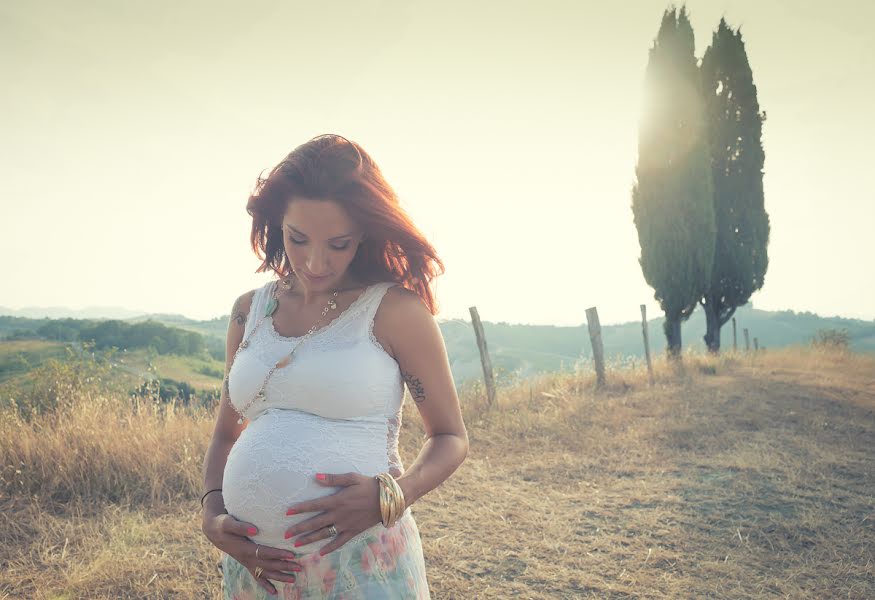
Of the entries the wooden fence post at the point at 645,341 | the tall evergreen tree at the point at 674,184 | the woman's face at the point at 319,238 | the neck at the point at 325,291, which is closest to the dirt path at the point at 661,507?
the neck at the point at 325,291

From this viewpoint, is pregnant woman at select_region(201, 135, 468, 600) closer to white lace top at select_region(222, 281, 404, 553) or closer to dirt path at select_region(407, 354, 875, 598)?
white lace top at select_region(222, 281, 404, 553)

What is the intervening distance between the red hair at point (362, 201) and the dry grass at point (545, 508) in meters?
2.48

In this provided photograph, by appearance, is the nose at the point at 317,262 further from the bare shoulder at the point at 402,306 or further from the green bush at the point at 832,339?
the green bush at the point at 832,339

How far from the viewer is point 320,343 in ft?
5.24

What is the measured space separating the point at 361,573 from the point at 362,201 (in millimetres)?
1029

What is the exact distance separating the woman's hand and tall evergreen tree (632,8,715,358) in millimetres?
15720

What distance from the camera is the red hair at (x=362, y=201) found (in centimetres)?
167

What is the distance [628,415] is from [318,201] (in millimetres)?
7721

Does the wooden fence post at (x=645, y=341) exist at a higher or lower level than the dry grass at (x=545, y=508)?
higher

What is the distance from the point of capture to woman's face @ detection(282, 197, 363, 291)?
1.66m

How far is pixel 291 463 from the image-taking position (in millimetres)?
1505

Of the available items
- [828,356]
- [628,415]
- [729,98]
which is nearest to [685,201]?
[729,98]

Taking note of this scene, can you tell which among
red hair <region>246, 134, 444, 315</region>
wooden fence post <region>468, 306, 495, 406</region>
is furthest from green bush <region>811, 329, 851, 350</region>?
red hair <region>246, 134, 444, 315</region>

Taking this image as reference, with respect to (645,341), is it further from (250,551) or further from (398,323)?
(250,551)
